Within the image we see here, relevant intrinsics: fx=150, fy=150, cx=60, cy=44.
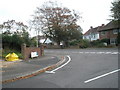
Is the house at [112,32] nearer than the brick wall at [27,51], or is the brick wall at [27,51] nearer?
the brick wall at [27,51]

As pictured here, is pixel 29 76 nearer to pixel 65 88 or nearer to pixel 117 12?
pixel 65 88

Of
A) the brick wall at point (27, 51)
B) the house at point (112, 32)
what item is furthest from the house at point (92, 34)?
the brick wall at point (27, 51)

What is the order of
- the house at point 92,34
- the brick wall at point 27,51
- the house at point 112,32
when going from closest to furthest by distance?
1. the brick wall at point 27,51
2. the house at point 112,32
3. the house at point 92,34

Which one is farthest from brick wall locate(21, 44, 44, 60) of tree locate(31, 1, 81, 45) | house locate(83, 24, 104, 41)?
house locate(83, 24, 104, 41)

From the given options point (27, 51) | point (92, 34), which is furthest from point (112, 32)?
point (27, 51)

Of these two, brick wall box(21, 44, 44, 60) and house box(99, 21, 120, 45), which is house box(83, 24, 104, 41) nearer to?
house box(99, 21, 120, 45)

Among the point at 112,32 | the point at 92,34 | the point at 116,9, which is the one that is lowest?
the point at 112,32

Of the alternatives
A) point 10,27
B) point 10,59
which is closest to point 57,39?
point 10,27

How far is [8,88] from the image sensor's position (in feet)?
20.5

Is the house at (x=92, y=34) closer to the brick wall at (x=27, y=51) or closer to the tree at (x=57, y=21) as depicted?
the tree at (x=57, y=21)

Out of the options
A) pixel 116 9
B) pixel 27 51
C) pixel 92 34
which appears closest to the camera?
pixel 27 51

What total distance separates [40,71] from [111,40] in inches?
1425

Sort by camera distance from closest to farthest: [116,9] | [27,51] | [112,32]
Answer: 1. [27,51]
2. [116,9]
3. [112,32]

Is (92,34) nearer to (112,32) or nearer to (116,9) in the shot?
(112,32)
